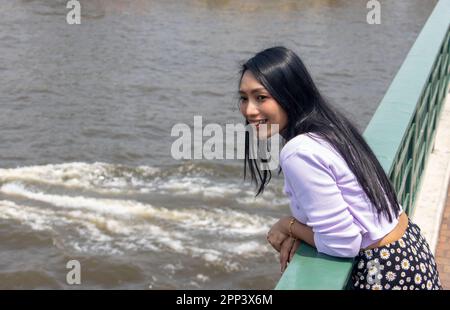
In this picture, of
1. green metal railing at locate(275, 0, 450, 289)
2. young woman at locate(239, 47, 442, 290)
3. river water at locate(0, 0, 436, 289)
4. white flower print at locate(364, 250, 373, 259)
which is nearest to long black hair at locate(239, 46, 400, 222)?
young woman at locate(239, 47, 442, 290)

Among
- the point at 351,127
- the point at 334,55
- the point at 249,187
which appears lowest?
the point at 249,187

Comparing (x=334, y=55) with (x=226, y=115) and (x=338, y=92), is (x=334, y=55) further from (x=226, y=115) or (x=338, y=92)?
(x=226, y=115)

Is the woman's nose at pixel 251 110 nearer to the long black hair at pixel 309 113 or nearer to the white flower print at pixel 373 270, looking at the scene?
the long black hair at pixel 309 113

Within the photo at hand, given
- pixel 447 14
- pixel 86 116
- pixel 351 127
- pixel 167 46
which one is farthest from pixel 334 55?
pixel 351 127

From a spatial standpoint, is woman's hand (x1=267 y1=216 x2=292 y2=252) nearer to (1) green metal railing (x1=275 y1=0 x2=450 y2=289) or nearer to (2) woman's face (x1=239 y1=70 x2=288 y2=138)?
(1) green metal railing (x1=275 y1=0 x2=450 y2=289)

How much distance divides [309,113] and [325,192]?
0.90 ft

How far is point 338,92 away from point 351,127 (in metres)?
14.2

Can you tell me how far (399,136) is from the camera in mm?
2549

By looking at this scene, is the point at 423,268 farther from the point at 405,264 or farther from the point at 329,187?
the point at 329,187

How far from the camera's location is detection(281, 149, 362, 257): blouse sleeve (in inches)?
76.4

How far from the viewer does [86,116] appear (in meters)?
14.4

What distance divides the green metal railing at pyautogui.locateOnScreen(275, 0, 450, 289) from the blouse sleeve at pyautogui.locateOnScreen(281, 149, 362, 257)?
5 cm

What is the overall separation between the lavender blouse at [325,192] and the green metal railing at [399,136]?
51 millimetres

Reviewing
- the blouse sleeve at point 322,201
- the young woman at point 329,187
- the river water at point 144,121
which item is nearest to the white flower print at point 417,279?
the young woman at point 329,187
